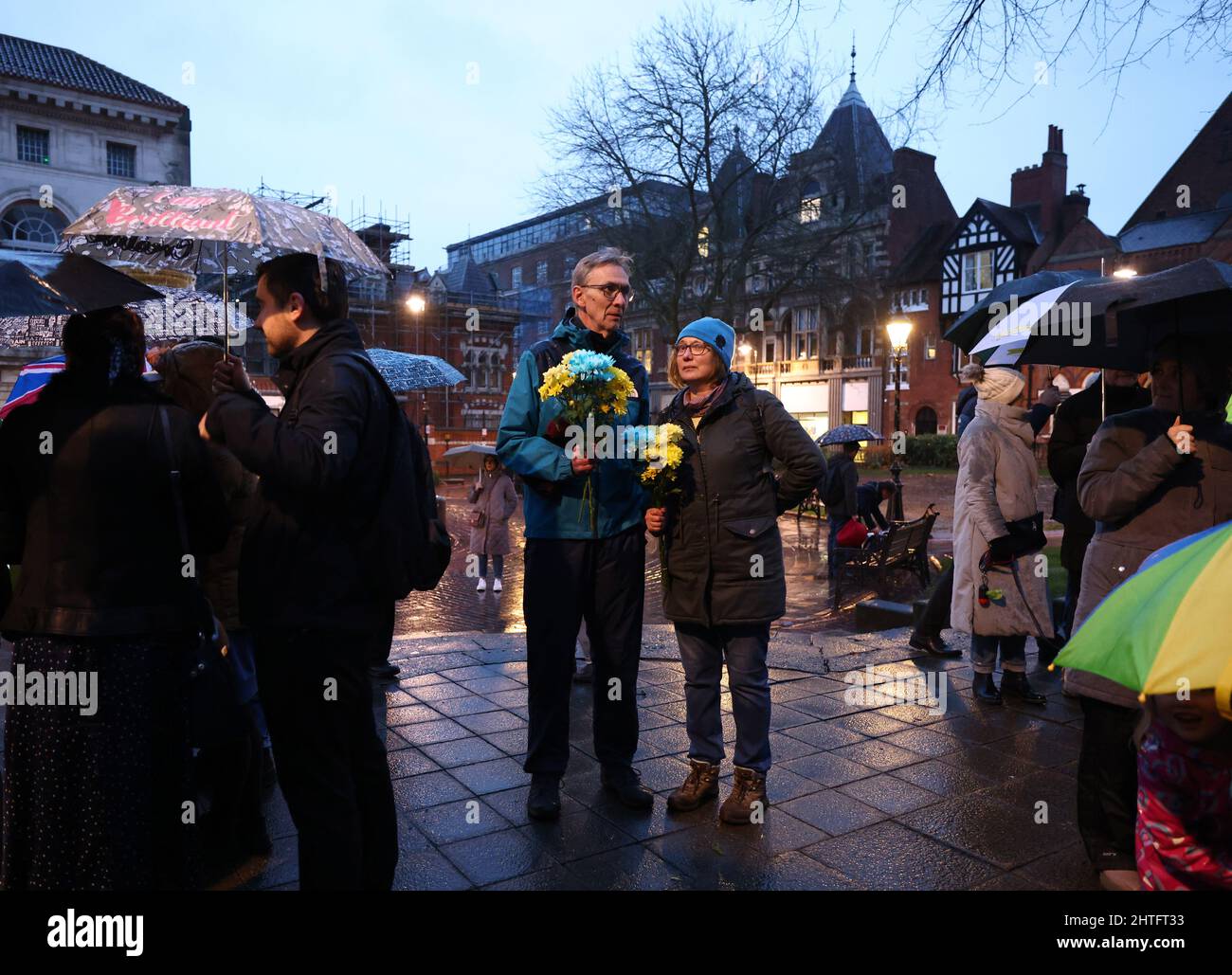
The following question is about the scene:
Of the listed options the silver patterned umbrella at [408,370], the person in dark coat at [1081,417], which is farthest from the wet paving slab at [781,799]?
the silver patterned umbrella at [408,370]

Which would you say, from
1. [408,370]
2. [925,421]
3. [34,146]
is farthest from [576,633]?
[34,146]

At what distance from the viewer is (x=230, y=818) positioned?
3404 millimetres

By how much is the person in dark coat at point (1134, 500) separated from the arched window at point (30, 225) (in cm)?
4698

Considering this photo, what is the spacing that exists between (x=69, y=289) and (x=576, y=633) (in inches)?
91.3

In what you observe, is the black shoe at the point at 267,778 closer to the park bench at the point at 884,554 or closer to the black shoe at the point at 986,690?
the black shoe at the point at 986,690

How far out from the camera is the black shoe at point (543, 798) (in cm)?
372

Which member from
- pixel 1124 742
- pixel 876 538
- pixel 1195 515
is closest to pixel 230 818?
pixel 1124 742

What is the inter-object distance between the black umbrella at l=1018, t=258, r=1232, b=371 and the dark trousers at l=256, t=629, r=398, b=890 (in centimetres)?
318

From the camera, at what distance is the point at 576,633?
3.93 metres

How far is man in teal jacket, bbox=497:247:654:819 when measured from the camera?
380 centimetres

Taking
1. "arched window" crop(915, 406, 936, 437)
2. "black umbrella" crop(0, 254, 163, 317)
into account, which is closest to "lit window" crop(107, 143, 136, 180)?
"arched window" crop(915, 406, 936, 437)

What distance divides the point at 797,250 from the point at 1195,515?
979 inches

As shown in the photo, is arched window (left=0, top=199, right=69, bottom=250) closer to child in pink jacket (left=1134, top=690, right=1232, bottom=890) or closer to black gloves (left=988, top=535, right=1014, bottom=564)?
black gloves (left=988, top=535, right=1014, bottom=564)

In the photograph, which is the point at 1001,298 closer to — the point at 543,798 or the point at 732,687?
the point at 732,687
